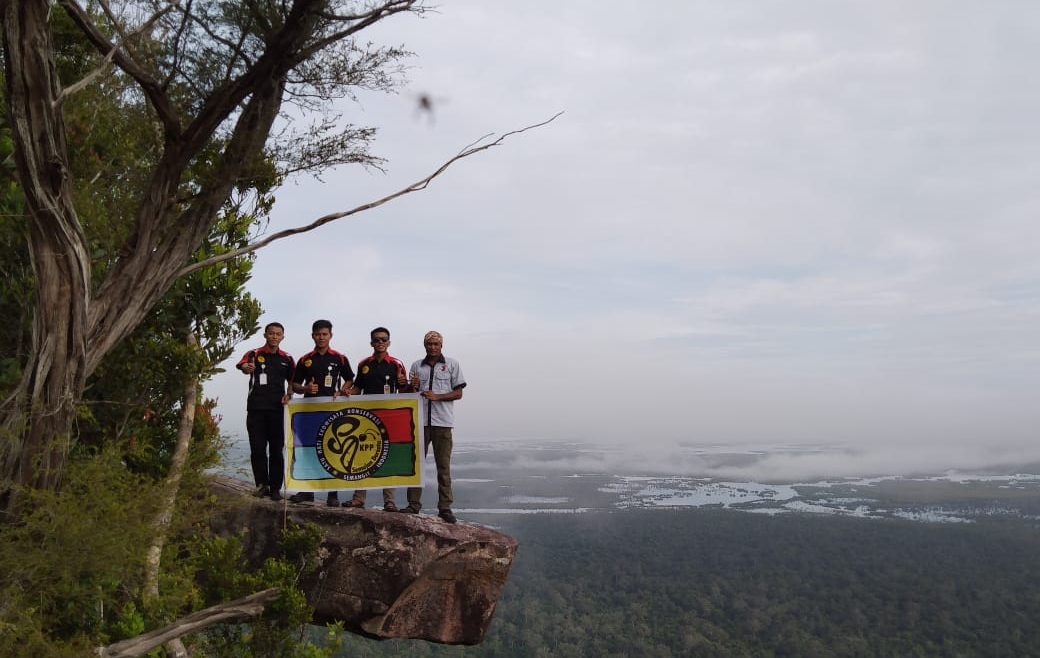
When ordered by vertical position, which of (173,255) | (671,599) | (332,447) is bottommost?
(671,599)

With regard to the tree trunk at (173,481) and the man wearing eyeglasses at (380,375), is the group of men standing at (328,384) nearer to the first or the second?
the man wearing eyeglasses at (380,375)

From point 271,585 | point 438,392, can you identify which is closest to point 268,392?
point 438,392

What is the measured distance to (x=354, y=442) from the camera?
9805mm

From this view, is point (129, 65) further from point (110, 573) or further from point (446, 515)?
point (446, 515)

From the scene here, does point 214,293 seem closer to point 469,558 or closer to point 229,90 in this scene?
point 229,90

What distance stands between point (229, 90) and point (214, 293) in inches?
145

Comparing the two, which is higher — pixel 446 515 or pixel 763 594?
pixel 446 515

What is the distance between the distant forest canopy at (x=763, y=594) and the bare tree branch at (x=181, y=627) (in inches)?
2371

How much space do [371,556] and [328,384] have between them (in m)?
2.53

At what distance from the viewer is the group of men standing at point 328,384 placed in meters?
9.25

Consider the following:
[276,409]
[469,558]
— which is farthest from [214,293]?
[469,558]

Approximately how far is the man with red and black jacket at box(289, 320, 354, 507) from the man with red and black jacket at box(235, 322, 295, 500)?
16cm

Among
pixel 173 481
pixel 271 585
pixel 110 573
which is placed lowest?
pixel 271 585

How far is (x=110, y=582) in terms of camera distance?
774 centimetres
